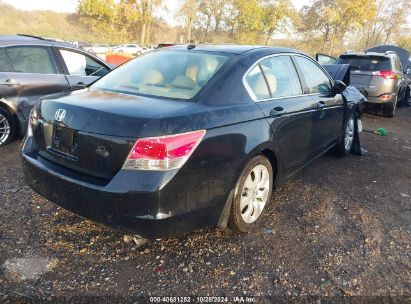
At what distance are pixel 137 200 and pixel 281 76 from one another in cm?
205

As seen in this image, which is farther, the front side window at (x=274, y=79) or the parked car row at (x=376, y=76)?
the parked car row at (x=376, y=76)

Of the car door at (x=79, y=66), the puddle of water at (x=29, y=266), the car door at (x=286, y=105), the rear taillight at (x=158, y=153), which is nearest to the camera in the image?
the rear taillight at (x=158, y=153)

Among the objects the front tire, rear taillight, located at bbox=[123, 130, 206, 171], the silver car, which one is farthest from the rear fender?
the silver car

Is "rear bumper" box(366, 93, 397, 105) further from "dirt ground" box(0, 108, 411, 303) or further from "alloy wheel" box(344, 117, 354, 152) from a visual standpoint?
"dirt ground" box(0, 108, 411, 303)

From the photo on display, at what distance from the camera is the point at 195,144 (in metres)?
2.43

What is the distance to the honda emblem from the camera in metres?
2.59

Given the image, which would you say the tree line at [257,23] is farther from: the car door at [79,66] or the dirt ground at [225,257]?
the dirt ground at [225,257]

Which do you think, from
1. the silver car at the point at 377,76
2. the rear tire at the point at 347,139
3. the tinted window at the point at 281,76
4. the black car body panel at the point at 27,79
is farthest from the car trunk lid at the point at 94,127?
the silver car at the point at 377,76

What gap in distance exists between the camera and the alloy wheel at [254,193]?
309 centimetres

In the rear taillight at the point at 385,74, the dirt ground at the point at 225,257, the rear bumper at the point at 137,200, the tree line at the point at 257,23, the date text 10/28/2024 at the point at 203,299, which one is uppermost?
the tree line at the point at 257,23

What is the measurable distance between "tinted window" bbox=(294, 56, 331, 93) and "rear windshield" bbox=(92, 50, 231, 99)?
1261 mm

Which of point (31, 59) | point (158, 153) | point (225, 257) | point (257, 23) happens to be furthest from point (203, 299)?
point (257, 23)

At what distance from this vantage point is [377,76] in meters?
8.96

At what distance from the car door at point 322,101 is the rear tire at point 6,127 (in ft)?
13.0
